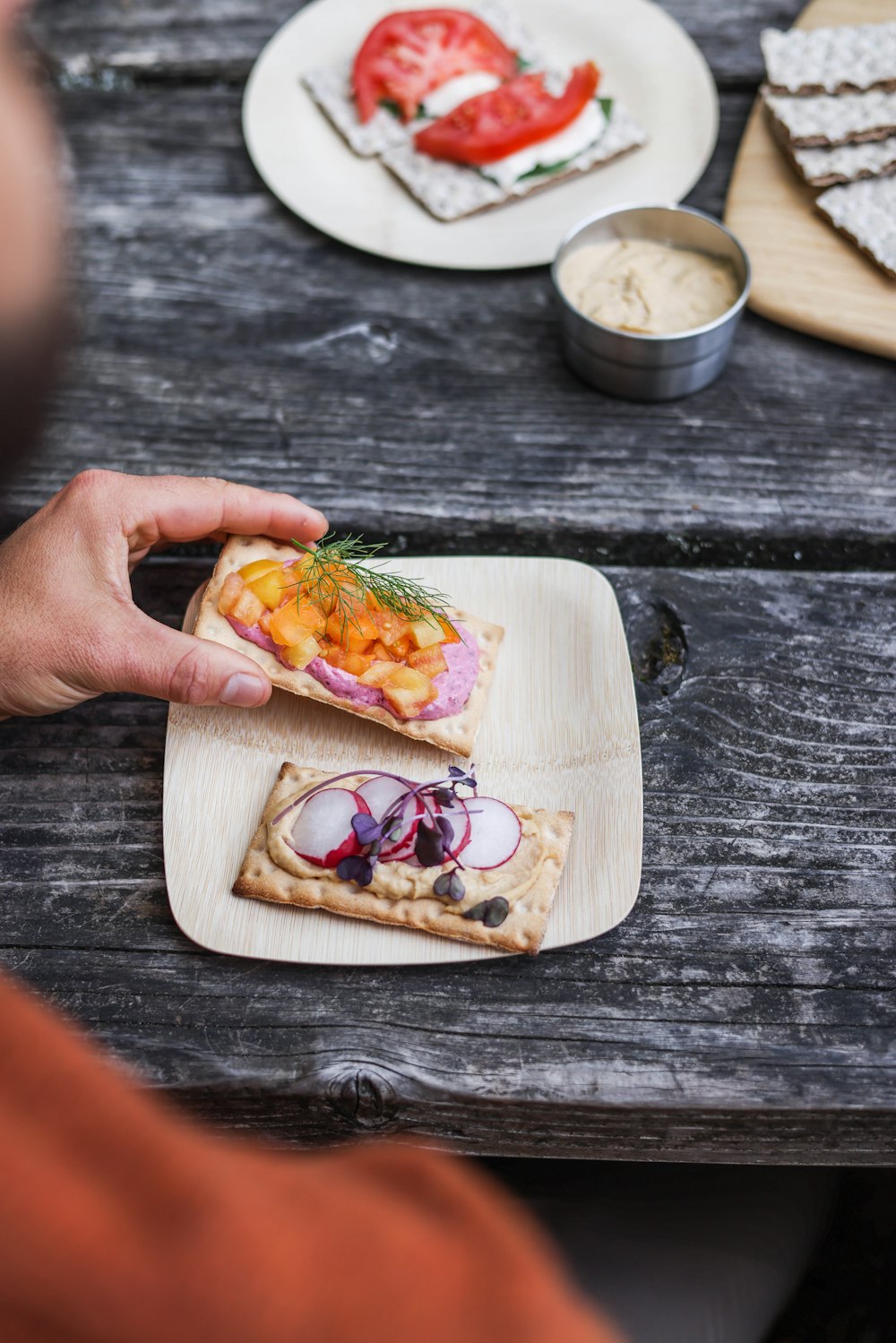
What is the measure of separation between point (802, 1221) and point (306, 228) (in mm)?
2330

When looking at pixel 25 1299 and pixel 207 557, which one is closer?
pixel 25 1299

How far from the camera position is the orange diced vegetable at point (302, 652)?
170cm

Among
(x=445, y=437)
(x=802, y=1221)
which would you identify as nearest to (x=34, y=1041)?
(x=802, y=1221)

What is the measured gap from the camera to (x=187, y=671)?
1606 millimetres

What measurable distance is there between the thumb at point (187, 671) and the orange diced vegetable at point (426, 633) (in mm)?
258

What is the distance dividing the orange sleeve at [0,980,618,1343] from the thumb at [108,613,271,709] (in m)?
1.00

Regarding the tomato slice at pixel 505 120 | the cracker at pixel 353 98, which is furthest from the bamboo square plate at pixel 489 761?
the cracker at pixel 353 98

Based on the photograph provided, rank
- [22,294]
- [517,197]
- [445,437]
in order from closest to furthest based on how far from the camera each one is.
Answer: [22,294] < [445,437] < [517,197]

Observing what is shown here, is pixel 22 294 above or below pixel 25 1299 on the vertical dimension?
above

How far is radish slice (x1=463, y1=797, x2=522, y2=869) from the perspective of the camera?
5.03 ft

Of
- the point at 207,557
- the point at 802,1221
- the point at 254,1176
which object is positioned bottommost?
Result: the point at 802,1221

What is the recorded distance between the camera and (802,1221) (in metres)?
1.73

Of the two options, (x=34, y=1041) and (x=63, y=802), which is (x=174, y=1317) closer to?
(x=34, y=1041)

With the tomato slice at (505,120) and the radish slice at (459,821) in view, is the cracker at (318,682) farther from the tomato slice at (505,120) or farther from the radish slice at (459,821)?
the tomato slice at (505,120)
